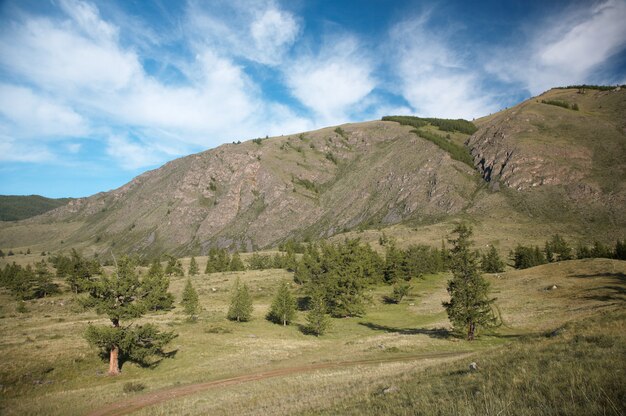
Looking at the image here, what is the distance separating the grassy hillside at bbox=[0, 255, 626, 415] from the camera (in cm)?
1138

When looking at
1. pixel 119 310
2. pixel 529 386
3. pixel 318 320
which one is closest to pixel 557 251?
pixel 318 320

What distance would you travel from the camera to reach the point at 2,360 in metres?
31.3

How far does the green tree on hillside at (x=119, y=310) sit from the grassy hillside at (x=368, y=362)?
8.84 ft

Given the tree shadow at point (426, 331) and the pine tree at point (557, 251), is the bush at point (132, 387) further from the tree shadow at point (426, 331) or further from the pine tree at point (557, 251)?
the pine tree at point (557, 251)

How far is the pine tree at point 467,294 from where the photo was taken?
3912cm

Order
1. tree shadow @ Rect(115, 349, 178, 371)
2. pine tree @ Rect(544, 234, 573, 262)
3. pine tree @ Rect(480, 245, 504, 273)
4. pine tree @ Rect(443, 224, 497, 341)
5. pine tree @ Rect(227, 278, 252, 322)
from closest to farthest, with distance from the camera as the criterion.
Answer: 1. tree shadow @ Rect(115, 349, 178, 371)
2. pine tree @ Rect(443, 224, 497, 341)
3. pine tree @ Rect(227, 278, 252, 322)
4. pine tree @ Rect(480, 245, 504, 273)
5. pine tree @ Rect(544, 234, 573, 262)

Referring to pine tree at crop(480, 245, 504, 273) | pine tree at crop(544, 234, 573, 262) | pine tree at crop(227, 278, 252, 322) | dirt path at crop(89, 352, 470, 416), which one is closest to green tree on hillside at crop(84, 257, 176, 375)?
dirt path at crop(89, 352, 470, 416)

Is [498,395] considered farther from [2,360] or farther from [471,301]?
[2,360]

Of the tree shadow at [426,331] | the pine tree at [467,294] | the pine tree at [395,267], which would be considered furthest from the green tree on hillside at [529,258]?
the pine tree at [467,294]

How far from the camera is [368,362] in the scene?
30922 millimetres

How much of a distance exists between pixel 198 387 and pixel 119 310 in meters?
11.5

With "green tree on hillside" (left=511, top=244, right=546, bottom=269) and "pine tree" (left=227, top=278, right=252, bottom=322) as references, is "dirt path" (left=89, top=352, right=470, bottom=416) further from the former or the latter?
"green tree on hillside" (left=511, top=244, right=546, bottom=269)

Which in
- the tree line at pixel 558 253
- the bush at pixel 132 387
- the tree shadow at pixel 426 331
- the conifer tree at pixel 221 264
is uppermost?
the tree line at pixel 558 253

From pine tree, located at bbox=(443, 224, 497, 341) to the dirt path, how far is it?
8151mm
